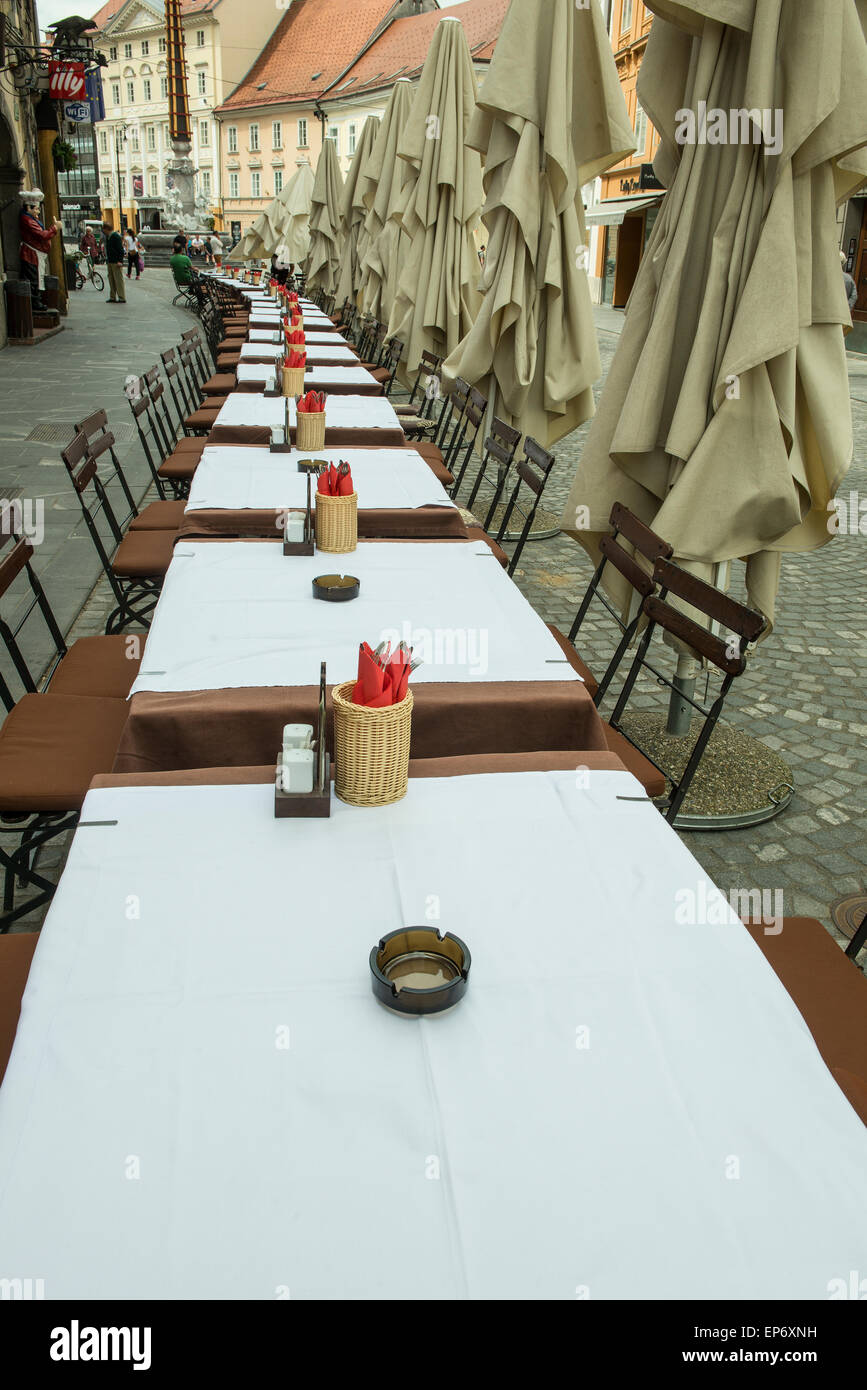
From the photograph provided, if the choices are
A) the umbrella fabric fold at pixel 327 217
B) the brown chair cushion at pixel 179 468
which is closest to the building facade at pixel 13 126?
the umbrella fabric fold at pixel 327 217

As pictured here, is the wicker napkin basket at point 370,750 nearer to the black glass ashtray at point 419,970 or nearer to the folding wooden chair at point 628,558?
the black glass ashtray at point 419,970

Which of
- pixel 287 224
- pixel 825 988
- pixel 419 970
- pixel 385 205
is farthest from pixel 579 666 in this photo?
pixel 287 224

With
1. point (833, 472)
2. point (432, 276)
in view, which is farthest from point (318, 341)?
point (833, 472)

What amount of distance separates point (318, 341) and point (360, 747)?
882 centimetres

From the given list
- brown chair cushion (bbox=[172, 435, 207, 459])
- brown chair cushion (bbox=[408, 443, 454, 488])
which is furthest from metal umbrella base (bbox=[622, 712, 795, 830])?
brown chair cushion (bbox=[172, 435, 207, 459])

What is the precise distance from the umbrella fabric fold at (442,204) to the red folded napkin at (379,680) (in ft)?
21.1

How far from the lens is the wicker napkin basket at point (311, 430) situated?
4.78 meters

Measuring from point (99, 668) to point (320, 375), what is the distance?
4.95 m

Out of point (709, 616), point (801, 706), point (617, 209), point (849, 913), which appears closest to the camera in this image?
point (709, 616)

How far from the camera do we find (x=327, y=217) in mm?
14656

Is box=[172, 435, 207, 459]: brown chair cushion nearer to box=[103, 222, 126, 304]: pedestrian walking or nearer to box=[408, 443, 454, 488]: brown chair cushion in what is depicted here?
box=[408, 443, 454, 488]: brown chair cushion

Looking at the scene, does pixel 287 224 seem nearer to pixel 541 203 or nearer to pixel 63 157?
pixel 63 157

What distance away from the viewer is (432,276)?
8.02 metres
